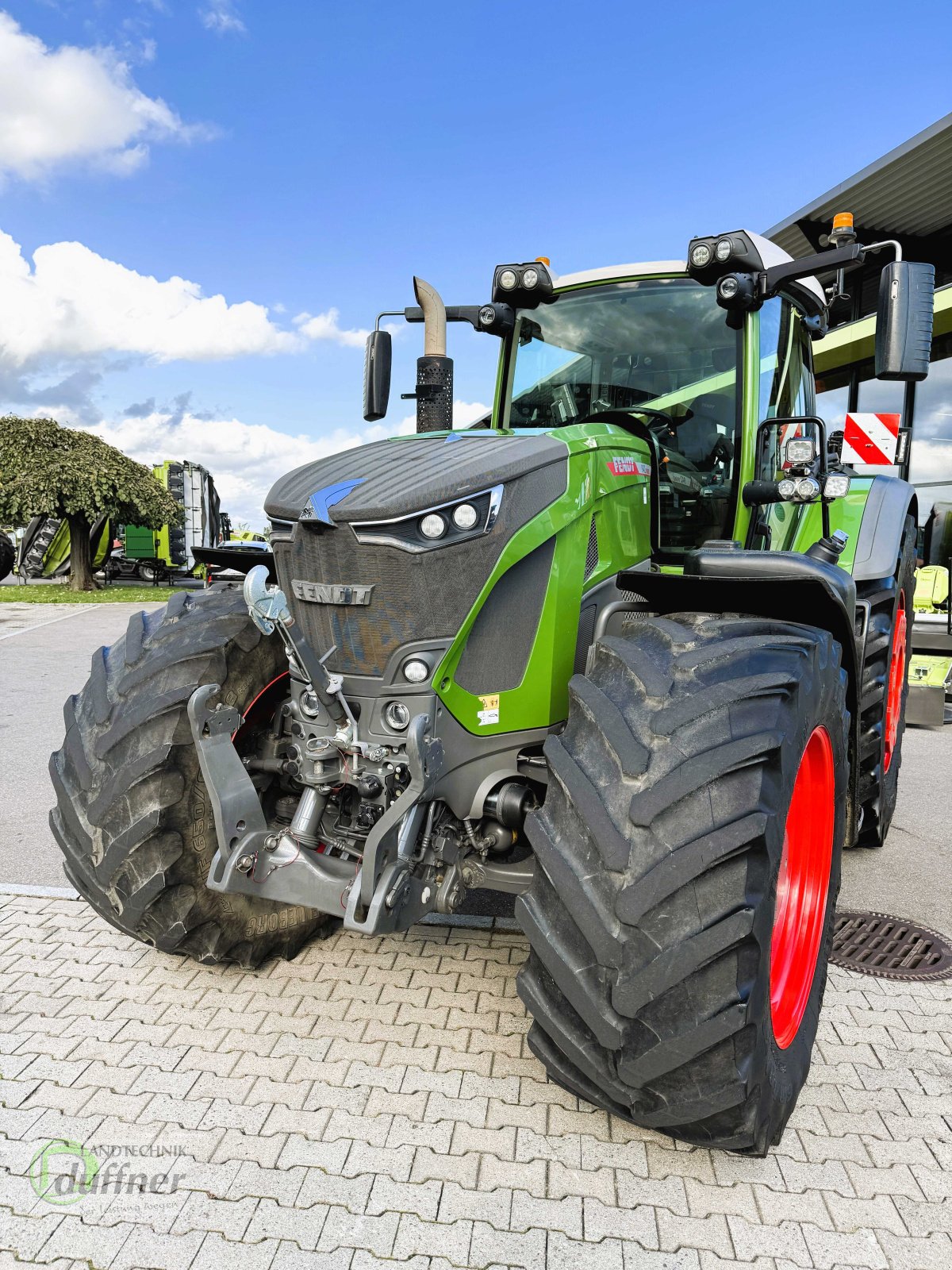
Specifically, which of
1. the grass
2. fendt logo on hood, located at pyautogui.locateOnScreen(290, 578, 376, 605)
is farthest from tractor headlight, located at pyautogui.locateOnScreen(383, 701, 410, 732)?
the grass

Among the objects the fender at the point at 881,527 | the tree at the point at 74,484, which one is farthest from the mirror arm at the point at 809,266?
the tree at the point at 74,484

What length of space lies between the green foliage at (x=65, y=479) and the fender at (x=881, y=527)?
57.1 feet

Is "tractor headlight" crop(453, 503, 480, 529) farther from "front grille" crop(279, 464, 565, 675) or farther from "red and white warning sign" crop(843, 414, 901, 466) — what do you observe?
"red and white warning sign" crop(843, 414, 901, 466)

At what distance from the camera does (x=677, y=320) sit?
11.2 feet

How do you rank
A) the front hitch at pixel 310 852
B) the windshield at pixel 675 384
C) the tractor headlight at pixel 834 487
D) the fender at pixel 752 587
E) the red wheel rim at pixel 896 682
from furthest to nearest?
the red wheel rim at pixel 896 682 → the windshield at pixel 675 384 → the tractor headlight at pixel 834 487 → the fender at pixel 752 587 → the front hitch at pixel 310 852

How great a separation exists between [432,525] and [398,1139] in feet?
4.92

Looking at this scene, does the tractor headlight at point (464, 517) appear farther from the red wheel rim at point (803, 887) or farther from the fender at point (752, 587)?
the red wheel rim at point (803, 887)

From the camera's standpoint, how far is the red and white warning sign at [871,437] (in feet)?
25.2

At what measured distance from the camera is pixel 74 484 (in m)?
18.9

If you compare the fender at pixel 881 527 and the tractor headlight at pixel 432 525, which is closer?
the tractor headlight at pixel 432 525

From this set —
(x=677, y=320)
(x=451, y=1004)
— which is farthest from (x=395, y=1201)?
(x=677, y=320)

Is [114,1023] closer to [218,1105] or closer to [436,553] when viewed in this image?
[218,1105]

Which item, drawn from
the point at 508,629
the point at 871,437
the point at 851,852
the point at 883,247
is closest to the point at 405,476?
the point at 508,629

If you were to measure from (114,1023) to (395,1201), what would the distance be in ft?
3.77
